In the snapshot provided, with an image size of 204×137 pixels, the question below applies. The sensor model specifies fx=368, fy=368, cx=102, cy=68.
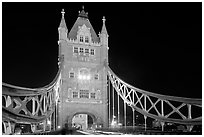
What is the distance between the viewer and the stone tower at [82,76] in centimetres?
2833

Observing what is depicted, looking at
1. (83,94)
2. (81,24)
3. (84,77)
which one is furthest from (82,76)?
(81,24)

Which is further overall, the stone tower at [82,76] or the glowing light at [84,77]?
the glowing light at [84,77]

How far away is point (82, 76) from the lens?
2900 centimetres

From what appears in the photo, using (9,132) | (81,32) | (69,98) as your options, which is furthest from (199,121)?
(81,32)

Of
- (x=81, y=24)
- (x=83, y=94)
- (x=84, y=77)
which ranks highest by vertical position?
(x=81, y=24)

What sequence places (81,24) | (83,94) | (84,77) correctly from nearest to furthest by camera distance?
1. (83,94)
2. (84,77)
3. (81,24)

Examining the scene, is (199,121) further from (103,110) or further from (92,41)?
(92,41)

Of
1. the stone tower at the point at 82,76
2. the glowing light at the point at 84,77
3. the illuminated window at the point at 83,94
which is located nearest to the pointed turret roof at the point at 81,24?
the stone tower at the point at 82,76

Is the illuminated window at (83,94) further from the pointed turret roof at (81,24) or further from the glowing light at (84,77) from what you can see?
the pointed turret roof at (81,24)

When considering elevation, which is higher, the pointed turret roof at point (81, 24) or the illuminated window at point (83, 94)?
the pointed turret roof at point (81, 24)

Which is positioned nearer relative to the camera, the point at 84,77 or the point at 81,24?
the point at 84,77

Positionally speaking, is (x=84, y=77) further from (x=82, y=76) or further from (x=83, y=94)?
(x=83, y=94)

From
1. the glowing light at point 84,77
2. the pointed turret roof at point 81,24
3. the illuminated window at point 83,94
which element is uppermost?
the pointed turret roof at point 81,24

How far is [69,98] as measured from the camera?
28.3 m
